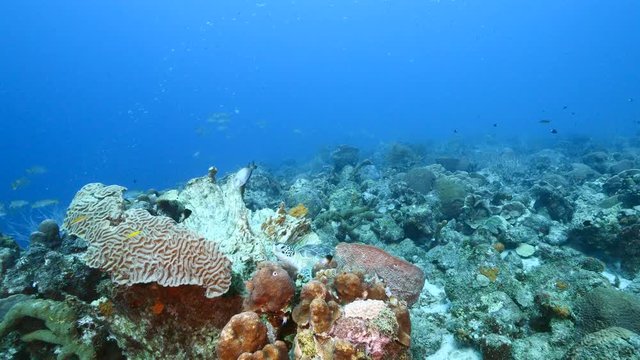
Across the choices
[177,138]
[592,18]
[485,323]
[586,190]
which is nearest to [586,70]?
[592,18]

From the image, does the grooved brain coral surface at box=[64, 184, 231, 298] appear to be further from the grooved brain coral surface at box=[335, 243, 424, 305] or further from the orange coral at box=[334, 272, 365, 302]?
the grooved brain coral surface at box=[335, 243, 424, 305]

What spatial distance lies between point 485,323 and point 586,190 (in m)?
9.44

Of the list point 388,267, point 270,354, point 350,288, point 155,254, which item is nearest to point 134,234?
point 155,254

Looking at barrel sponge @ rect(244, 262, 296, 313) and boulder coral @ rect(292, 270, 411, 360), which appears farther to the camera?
barrel sponge @ rect(244, 262, 296, 313)

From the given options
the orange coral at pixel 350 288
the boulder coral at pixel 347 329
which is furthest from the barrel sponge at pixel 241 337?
the orange coral at pixel 350 288

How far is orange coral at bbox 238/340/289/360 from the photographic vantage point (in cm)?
271

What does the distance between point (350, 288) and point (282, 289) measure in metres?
0.64

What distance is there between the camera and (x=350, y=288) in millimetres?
3182

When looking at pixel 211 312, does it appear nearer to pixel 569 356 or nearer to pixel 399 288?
pixel 399 288

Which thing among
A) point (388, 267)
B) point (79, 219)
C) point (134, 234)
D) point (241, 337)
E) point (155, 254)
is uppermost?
point (79, 219)

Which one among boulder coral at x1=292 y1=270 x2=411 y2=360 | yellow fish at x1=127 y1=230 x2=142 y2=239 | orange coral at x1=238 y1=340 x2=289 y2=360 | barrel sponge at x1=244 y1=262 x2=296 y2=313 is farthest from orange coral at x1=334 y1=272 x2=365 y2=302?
yellow fish at x1=127 y1=230 x2=142 y2=239

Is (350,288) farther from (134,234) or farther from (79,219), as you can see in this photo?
(79,219)

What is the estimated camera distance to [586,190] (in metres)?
11.4

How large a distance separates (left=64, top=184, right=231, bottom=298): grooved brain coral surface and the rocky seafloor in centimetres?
1
